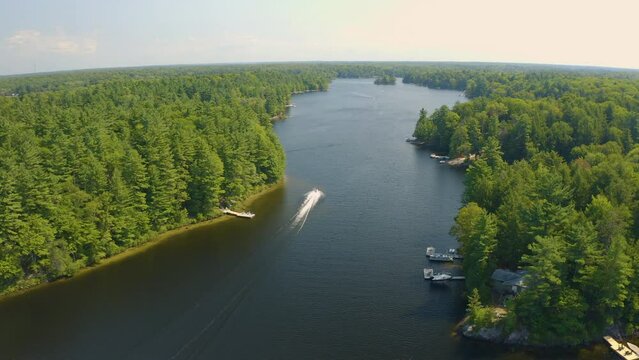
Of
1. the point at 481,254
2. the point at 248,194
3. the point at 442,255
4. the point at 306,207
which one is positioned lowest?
the point at 442,255

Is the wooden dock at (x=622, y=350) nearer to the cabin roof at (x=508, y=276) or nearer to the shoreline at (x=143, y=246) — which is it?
the cabin roof at (x=508, y=276)

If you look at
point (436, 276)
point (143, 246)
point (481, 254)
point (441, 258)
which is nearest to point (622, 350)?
point (481, 254)

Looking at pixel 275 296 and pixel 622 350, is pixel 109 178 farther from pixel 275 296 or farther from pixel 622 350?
pixel 622 350

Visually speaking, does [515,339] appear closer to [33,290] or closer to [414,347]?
[414,347]

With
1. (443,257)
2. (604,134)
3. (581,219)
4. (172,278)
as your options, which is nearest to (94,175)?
(172,278)

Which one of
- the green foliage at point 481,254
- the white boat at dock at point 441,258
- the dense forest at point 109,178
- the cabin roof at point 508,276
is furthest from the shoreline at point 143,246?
the cabin roof at point 508,276

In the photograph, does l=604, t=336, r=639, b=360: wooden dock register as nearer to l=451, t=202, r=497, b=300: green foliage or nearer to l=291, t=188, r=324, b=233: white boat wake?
l=451, t=202, r=497, b=300: green foliage
